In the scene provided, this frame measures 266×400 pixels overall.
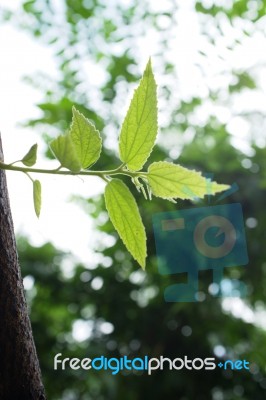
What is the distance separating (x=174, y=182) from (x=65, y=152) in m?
0.05

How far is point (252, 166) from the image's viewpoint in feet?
5.02

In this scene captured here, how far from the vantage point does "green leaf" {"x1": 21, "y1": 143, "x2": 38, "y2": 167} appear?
0.57ft

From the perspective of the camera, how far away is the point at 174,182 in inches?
7.8

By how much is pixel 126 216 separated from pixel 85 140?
0.10 ft

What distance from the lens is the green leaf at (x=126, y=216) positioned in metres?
0.19

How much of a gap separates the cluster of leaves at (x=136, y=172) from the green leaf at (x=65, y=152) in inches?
0.7

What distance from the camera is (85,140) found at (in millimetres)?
195

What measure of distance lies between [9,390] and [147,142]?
0.29 ft

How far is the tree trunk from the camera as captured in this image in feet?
0.56

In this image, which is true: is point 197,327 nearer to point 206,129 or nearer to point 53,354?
point 53,354

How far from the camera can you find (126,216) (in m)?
Result: 0.20

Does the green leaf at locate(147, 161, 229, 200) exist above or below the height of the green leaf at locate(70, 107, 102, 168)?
below

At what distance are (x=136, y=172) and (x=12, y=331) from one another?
67 mm

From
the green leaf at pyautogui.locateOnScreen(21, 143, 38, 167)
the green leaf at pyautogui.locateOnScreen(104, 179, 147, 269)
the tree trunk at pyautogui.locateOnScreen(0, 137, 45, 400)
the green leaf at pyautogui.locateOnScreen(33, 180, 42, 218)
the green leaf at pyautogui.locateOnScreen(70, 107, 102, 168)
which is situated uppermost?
the green leaf at pyautogui.locateOnScreen(70, 107, 102, 168)
